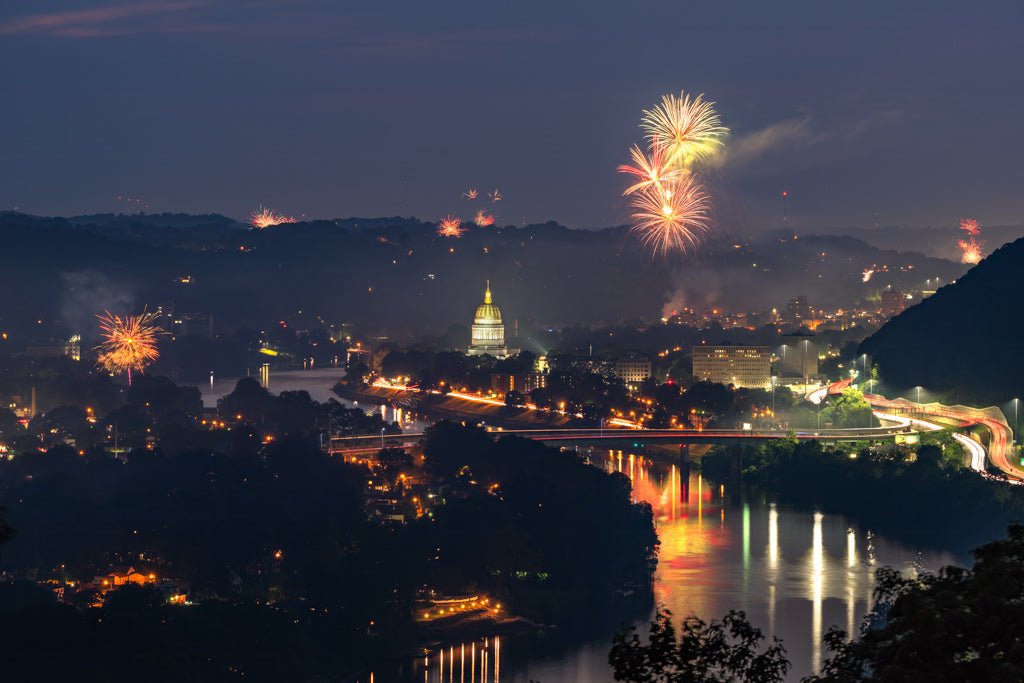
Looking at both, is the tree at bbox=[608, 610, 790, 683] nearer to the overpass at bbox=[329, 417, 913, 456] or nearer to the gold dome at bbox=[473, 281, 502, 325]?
the overpass at bbox=[329, 417, 913, 456]

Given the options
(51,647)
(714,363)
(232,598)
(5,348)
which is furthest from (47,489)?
(5,348)

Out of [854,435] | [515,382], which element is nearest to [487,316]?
[515,382]

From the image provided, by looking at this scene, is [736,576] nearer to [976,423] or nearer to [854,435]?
[854,435]

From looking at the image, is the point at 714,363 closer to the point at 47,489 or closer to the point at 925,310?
the point at 925,310

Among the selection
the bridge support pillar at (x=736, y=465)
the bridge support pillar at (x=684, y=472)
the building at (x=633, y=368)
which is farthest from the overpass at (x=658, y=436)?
the building at (x=633, y=368)

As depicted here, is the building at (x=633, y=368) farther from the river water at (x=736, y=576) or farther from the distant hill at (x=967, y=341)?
the river water at (x=736, y=576)
